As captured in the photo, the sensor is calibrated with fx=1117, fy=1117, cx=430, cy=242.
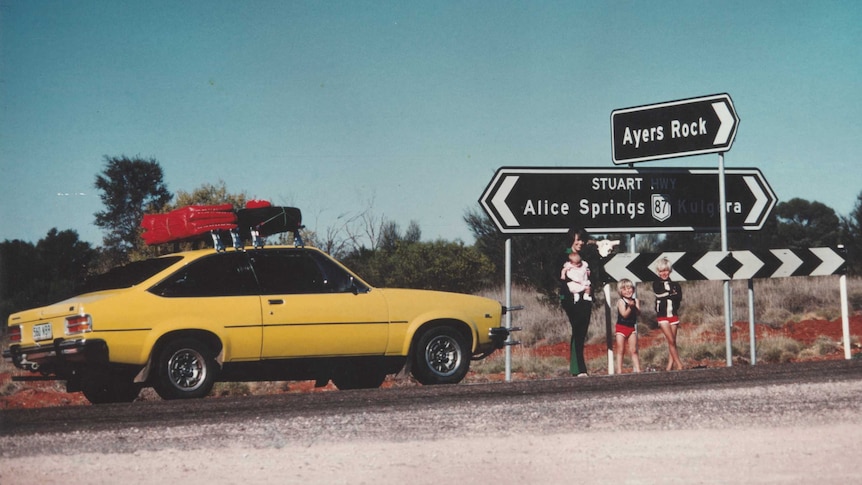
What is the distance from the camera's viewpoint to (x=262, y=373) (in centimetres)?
1114

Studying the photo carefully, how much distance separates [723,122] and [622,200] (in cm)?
171

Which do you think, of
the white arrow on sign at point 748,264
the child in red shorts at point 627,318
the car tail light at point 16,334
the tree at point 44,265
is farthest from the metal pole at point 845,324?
the tree at point 44,265

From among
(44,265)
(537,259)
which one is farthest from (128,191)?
(537,259)

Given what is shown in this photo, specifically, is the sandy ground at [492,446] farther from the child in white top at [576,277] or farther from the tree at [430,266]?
the tree at [430,266]

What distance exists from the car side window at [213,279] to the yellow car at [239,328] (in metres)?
0.01

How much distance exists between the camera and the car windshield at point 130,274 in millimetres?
10828

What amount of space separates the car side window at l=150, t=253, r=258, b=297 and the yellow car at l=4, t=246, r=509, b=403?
0.04 feet

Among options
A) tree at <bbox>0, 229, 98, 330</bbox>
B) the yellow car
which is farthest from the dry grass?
tree at <bbox>0, 229, 98, 330</bbox>

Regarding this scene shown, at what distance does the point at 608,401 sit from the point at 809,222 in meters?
59.4

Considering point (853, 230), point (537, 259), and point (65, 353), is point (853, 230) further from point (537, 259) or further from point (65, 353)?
point (65, 353)

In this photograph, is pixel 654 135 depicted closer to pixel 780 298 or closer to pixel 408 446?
pixel 408 446

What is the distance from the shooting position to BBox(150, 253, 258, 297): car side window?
10.7 m

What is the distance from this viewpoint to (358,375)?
12633 mm

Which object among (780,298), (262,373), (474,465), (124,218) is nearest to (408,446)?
(474,465)
